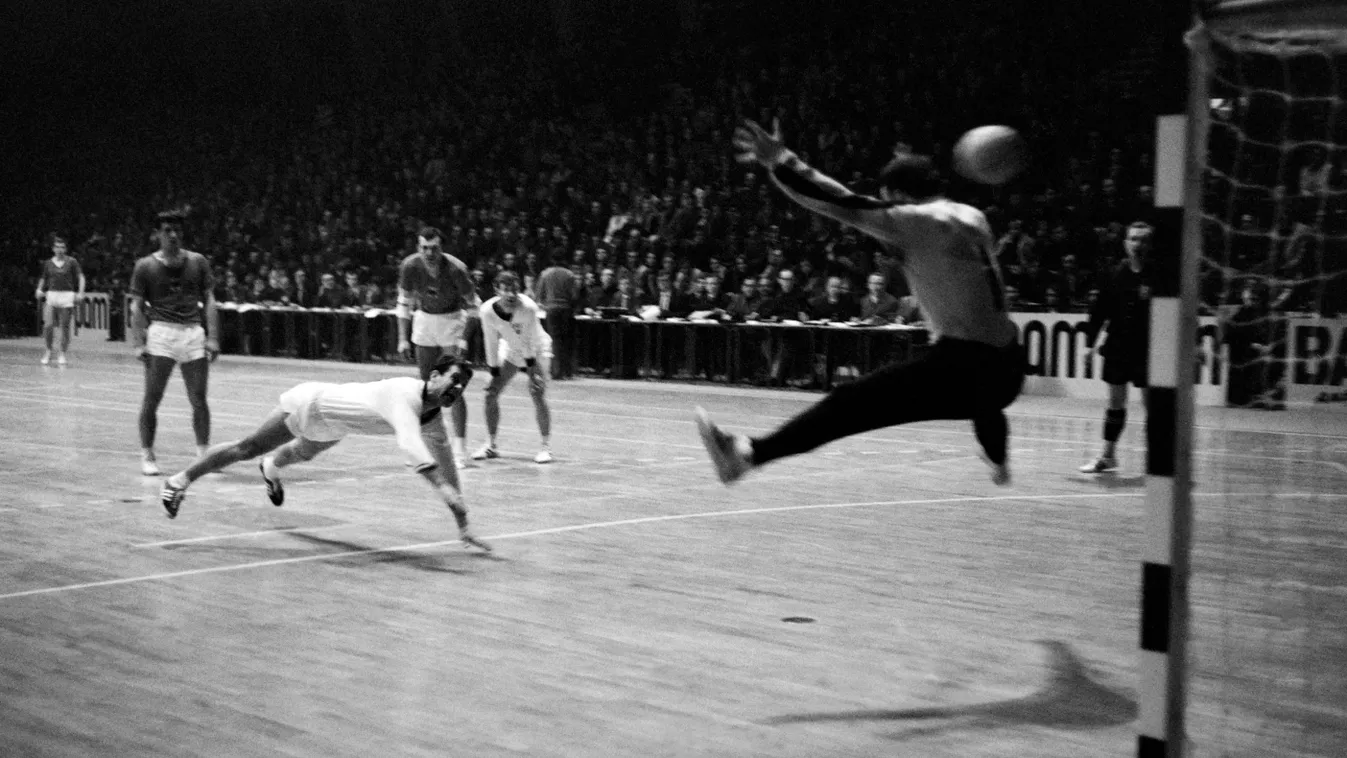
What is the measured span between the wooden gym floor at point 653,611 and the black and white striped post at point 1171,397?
90 centimetres

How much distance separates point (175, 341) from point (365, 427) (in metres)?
3.78

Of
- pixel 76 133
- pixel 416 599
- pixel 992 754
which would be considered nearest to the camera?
pixel 992 754

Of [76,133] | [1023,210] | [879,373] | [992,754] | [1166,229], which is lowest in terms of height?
[992,754]

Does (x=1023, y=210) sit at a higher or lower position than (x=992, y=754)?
higher

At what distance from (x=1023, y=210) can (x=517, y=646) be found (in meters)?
15.7

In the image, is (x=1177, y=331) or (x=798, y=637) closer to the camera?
(x=1177, y=331)

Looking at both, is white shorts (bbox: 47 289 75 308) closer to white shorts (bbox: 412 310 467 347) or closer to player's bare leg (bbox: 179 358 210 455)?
player's bare leg (bbox: 179 358 210 455)

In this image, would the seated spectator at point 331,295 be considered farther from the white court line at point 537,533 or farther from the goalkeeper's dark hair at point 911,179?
the goalkeeper's dark hair at point 911,179

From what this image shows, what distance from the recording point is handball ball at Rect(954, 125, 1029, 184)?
5.46 m

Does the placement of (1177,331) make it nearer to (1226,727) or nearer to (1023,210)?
(1226,727)

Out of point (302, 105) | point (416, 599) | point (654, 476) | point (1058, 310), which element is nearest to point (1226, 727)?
point (416, 599)

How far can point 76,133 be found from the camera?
44.2 m

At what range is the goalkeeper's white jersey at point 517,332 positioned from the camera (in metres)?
13.0

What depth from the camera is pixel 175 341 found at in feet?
38.5
